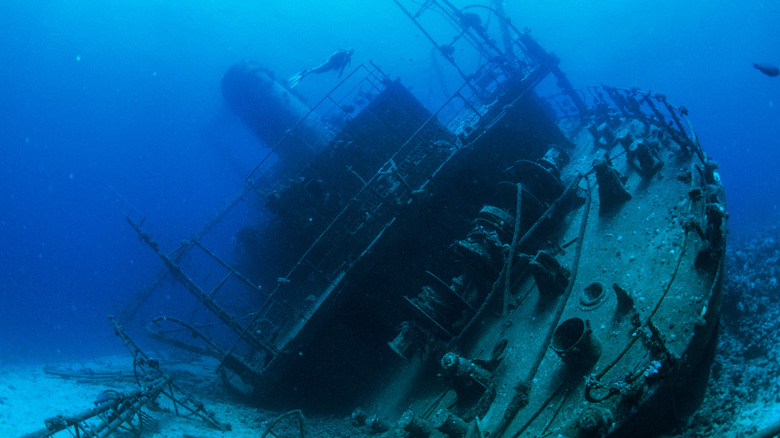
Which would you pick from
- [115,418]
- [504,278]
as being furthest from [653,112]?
[115,418]

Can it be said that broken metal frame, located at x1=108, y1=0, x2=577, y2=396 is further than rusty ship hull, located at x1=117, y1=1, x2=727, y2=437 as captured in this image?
Yes

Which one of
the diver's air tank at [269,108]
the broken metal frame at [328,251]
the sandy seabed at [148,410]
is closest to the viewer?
the sandy seabed at [148,410]

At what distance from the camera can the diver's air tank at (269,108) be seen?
736 inches

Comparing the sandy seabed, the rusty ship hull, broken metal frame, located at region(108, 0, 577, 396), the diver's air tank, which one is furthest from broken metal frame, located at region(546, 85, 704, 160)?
the diver's air tank

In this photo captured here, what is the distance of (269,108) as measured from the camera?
2025cm

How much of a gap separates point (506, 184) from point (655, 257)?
149 inches

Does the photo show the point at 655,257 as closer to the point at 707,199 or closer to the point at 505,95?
the point at 707,199

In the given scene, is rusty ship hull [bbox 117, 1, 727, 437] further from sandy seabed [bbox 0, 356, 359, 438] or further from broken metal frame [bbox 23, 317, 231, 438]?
broken metal frame [bbox 23, 317, 231, 438]

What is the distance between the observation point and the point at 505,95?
40.4ft

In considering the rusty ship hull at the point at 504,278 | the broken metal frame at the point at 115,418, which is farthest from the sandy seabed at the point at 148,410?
the rusty ship hull at the point at 504,278

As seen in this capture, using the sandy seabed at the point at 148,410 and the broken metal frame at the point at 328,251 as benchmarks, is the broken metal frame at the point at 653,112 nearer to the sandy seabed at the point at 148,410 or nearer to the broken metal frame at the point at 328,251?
the broken metal frame at the point at 328,251

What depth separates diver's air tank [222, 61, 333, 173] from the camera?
1869 cm

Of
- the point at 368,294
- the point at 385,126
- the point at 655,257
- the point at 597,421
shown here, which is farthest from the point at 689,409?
the point at 385,126

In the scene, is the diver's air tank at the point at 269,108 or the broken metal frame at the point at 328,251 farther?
the diver's air tank at the point at 269,108
